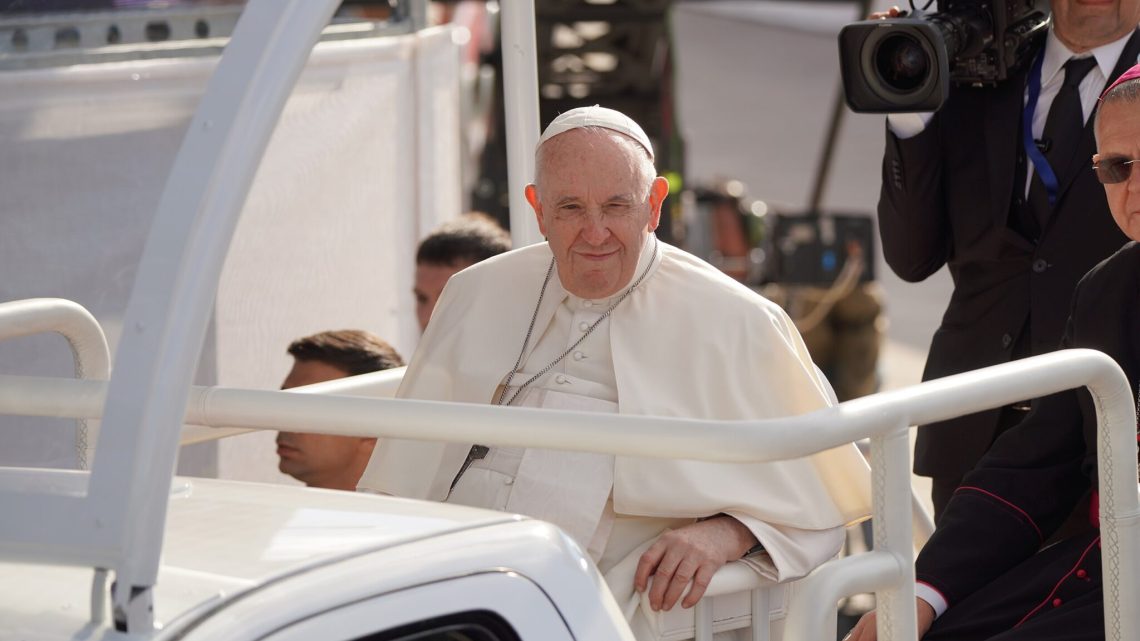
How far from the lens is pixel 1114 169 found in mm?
2645

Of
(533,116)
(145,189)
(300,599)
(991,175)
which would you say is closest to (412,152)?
(145,189)

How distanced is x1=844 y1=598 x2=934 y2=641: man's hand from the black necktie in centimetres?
105

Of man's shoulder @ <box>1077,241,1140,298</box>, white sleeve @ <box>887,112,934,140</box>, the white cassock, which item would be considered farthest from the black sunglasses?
white sleeve @ <box>887,112,934,140</box>

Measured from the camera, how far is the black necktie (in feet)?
10.9

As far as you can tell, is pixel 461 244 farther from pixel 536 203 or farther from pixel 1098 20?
pixel 1098 20

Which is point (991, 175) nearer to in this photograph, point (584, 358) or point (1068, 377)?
point (584, 358)

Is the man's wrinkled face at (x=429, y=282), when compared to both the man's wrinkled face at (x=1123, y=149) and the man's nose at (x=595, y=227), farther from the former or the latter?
the man's wrinkled face at (x=1123, y=149)

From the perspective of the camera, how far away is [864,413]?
1.97m

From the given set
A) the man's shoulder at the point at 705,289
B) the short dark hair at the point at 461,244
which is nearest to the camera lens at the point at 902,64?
the man's shoulder at the point at 705,289

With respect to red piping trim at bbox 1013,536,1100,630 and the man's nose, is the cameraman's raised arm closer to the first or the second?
the man's nose

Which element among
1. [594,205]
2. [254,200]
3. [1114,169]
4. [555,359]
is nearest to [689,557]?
[555,359]

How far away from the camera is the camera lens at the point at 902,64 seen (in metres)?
3.29

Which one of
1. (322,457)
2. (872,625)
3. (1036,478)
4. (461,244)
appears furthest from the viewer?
(461,244)

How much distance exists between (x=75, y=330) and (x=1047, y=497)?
1560 mm
